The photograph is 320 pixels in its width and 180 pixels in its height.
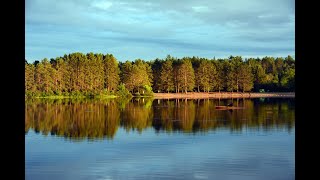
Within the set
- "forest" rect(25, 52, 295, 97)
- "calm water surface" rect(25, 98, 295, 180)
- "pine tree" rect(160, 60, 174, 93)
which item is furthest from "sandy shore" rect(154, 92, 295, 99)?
"calm water surface" rect(25, 98, 295, 180)

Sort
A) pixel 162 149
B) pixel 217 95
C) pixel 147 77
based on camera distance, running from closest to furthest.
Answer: pixel 162 149 → pixel 147 77 → pixel 217 95

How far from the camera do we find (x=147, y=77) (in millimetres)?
61406

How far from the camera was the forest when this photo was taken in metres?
57.6

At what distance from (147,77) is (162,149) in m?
45.3

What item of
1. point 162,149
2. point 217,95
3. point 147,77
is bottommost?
point 162,149

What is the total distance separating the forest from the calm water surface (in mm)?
29720

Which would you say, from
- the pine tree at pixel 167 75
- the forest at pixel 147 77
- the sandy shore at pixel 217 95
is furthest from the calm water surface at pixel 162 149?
the sandy shore at pixel 217 95

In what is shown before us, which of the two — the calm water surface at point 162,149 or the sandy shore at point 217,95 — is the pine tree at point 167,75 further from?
the calm water surface at point 162,149

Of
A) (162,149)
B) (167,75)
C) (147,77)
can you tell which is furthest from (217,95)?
(162,149)

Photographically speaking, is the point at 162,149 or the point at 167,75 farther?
the point at 167,75

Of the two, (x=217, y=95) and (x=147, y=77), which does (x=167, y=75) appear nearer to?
(x=147, y=77)
